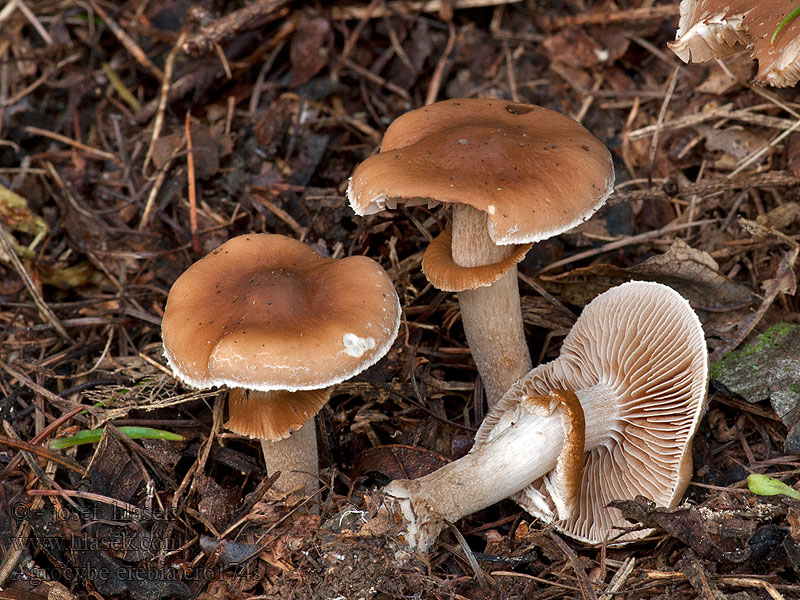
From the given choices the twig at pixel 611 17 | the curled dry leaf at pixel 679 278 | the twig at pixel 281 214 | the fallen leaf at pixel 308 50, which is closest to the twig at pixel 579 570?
the curled dry leaf at pixel 679 278

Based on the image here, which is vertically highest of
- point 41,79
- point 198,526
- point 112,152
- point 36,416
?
point 41,79

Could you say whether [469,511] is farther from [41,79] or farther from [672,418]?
[41,79]

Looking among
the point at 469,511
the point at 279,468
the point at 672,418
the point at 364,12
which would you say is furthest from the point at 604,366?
the point at 364,12

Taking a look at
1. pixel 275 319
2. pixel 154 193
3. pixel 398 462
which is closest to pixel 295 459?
pixel 398 462

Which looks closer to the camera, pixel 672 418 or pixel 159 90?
pixel 672 418

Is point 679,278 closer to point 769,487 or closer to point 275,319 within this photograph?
point 769,487
